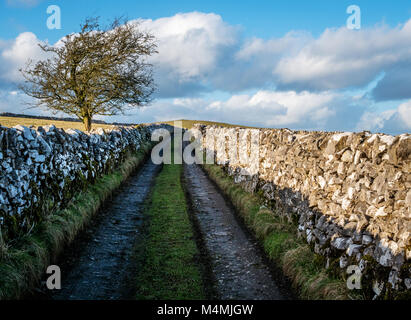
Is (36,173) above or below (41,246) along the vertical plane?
above

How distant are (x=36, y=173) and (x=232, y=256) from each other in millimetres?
5871

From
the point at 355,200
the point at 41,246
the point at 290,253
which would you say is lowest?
the point at 290,253

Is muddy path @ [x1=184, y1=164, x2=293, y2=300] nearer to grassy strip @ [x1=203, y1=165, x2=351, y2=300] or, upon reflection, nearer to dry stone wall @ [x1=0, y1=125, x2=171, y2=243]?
grassy strip @ [x1=203, y1=165, x2=351, y2=300]

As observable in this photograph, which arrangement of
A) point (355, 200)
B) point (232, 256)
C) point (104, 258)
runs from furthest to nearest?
point (232, 256)
point (104, 258)
point (355, 200)

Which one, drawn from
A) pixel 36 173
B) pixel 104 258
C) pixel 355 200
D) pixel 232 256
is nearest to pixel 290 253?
pixel 232 256

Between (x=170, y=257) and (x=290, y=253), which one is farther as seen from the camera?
(x=170, y=257)

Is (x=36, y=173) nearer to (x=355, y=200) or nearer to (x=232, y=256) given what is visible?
(x=232, y=256)

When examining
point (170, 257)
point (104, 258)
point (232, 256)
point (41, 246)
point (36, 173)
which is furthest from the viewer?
point (232, 256)

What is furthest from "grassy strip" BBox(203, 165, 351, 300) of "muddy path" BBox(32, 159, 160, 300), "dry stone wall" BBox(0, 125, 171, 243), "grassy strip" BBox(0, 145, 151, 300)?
"dry stone wall" BBox(0, 125, 171, 243)

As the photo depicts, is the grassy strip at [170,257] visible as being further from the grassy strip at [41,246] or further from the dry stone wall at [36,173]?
the dry stone wall at [36,173]

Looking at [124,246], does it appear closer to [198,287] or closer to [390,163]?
[198,287]

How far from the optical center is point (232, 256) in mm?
9062

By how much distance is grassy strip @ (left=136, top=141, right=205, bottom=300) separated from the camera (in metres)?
7.07
